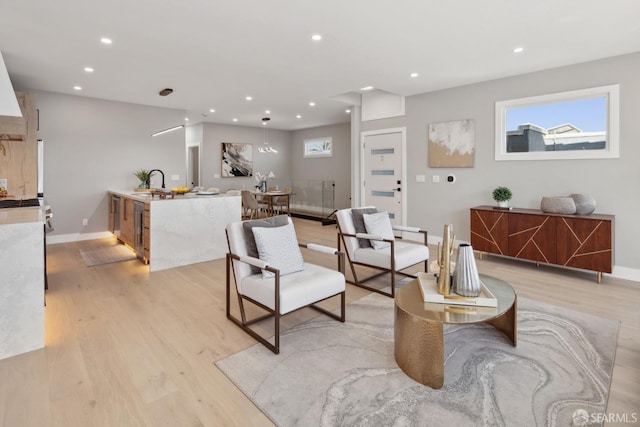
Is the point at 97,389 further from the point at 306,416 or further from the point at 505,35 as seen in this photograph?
the point at 505,35

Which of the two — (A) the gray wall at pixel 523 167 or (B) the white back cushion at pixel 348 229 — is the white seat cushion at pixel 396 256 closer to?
(B) the white back cushion at pixel 348 229

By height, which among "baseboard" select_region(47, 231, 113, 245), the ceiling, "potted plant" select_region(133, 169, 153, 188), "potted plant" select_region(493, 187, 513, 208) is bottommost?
"baseboard" select_region(47, 231, 113, 245)

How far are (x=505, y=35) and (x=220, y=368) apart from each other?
4.03 metres

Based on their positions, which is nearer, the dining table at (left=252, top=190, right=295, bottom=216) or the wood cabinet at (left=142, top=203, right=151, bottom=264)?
the wood cabinet at (left=142, top=203, right=151, bottom=264)

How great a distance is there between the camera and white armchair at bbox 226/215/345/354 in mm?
2432

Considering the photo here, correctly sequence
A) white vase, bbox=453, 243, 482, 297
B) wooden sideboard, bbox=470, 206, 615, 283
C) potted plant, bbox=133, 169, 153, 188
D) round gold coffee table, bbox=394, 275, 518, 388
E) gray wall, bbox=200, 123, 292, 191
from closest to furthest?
round gold coffee table, bbox=394, 275, 518, 388
white vase, bbox=453, 243, 482, 297
wooden sideboard, bbox=470, 206, 615, 283
potted plant, bbox=133, 169, 153, 188
gray wall, bbox=200, 123, 292, 191

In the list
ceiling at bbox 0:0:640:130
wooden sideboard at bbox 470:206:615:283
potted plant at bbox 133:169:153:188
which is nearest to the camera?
ceiling at bbox 0:0:640:130

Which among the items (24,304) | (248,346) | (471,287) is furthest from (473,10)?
(24,304)

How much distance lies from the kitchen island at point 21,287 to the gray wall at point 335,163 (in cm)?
805

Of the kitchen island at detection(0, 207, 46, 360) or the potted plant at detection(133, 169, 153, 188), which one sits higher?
the potted plant at detection(133, 169, 153, 188)

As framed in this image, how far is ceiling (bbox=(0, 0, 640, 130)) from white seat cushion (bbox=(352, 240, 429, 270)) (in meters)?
2.23

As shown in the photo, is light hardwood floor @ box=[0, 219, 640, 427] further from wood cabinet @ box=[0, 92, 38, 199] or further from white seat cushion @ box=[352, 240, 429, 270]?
wood cabinet @ box=[0, 92, 38, 199]

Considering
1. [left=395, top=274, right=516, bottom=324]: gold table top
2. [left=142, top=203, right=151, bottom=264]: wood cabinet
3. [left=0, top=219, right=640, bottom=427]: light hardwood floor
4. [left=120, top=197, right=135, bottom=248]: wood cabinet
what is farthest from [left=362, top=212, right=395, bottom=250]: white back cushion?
[left=120, top=197, right=135, bottom=248]: wood cabinet

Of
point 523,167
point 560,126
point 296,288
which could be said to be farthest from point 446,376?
point 560,126
